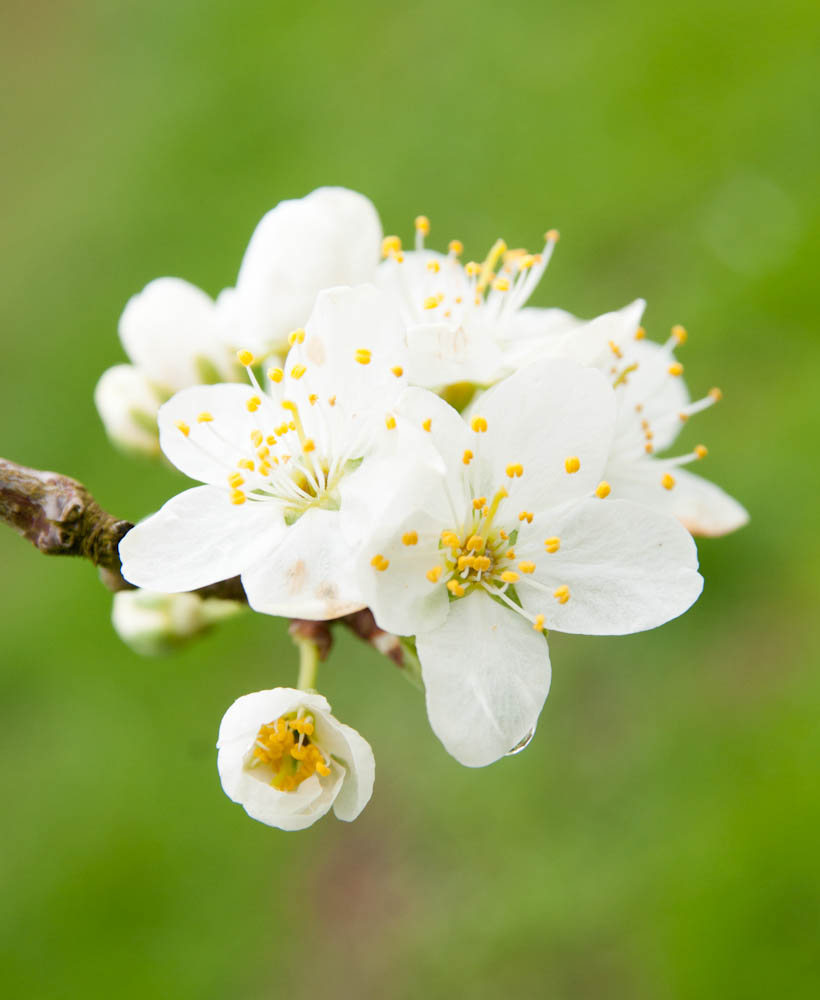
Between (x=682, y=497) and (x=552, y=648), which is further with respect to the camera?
(x=552, y=648)

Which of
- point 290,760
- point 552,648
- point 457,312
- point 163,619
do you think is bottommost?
point 552,648

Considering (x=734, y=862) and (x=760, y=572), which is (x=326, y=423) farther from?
(x=760, y=572)

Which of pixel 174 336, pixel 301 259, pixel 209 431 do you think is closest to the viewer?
pixel 209 431

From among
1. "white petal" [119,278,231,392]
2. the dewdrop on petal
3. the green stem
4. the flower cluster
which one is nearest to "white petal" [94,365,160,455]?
"white petal" [119,278,231,392]

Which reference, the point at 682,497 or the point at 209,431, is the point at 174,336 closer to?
the point at 209,431

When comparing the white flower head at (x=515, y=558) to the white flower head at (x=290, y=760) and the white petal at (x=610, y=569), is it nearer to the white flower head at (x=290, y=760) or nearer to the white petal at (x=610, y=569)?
the white petal at (x=610, y=569)

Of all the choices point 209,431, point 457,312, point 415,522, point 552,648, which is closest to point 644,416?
point 457,312

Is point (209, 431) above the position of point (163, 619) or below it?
above
